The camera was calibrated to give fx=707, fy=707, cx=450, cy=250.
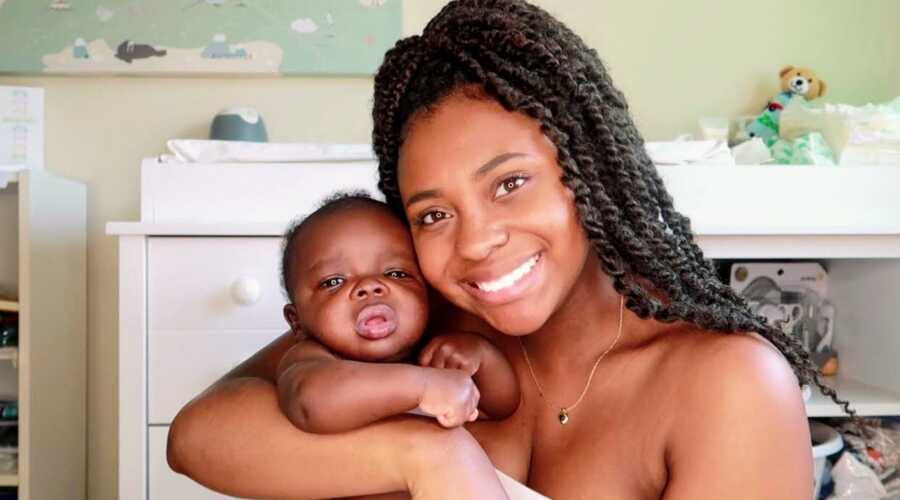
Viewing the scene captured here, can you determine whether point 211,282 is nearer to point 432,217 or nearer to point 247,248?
point 247,248

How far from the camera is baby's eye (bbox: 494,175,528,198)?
27.3 inches

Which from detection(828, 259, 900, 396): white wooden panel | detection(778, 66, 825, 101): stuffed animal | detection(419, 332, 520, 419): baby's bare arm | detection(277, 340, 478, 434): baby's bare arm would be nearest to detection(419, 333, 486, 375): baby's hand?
detection(419, 332, 520, 419): baby's bare arm

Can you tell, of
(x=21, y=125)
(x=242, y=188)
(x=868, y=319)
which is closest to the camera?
(x=242, y=188)

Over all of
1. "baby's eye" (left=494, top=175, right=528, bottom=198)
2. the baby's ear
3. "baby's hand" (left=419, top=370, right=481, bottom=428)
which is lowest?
"baby's hand" (left=419, top=370, right=481, bottom=428)

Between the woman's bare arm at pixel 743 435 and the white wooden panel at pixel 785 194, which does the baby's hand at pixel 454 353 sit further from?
the white wooden panel at pixel 785 194

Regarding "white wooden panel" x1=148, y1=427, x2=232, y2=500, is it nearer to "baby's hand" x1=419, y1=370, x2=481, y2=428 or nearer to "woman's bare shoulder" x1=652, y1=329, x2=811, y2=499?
"baby's hand" x1=419, y1=370, x2=481, y2=428

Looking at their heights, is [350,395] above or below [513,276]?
below

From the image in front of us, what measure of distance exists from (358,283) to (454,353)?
13 cm

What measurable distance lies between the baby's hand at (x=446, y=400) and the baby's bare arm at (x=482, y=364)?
11 centimetres

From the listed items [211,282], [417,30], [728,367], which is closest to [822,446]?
[728,367]

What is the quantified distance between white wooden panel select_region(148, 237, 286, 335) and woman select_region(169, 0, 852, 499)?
441 millimetres

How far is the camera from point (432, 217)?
29.5 inches

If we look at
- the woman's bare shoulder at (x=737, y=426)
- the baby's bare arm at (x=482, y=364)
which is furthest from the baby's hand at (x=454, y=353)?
the woman's bare shoulder at (x=737, y=426)

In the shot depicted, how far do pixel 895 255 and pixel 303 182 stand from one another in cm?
107
